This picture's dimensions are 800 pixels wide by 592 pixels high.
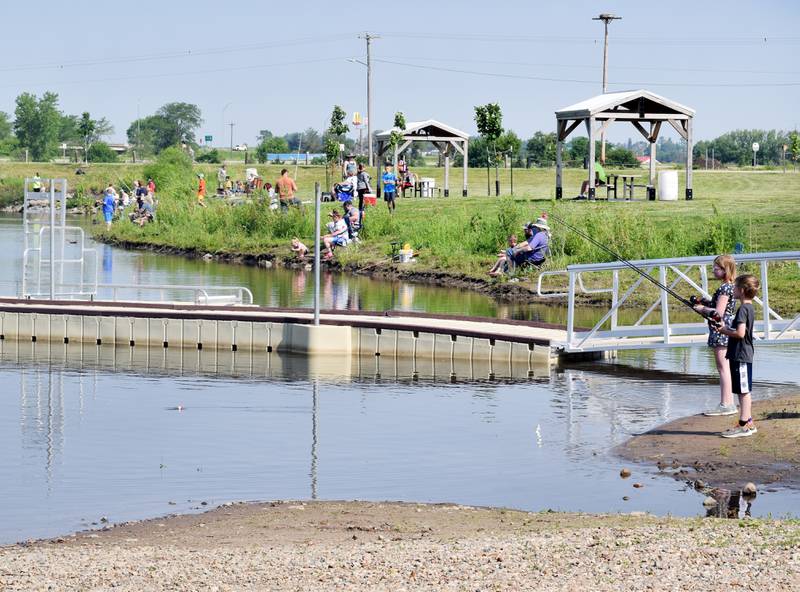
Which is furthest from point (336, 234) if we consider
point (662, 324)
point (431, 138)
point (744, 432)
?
point (744, 432)

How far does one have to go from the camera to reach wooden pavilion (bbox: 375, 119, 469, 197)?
51.0m

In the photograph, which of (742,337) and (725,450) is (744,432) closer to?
(725,450)

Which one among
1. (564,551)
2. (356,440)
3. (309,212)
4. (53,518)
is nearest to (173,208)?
(309,212)

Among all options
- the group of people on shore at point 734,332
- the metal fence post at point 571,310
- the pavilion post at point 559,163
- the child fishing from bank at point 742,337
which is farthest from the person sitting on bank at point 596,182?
the child fishing from bank at point 742,337

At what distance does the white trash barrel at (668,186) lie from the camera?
42.9 metres

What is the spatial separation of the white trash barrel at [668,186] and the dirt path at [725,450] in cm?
2797

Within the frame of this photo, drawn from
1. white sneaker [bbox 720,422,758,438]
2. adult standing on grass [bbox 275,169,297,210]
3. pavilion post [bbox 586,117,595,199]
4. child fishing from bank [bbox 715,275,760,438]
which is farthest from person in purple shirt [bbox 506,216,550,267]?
child fishing from bank [bbox 715,275,760,438]

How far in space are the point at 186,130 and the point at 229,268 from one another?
135134 mm

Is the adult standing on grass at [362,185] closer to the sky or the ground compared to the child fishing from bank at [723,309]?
closer to the sky

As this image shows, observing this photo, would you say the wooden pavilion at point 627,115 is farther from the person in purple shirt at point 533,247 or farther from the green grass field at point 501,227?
the person in purple shirt at point 533,247

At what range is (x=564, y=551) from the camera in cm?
925

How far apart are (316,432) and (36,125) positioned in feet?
435

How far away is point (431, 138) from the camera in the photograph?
52156 millimetres

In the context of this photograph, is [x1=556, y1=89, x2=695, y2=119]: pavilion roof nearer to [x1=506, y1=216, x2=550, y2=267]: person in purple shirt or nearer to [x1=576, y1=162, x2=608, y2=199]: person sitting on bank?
[x1=576, y1=162, x2=608, y2=199]: person sitting on bank
